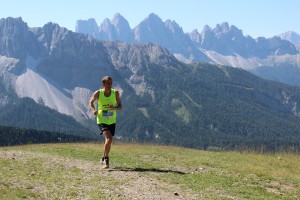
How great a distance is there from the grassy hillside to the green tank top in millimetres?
2288

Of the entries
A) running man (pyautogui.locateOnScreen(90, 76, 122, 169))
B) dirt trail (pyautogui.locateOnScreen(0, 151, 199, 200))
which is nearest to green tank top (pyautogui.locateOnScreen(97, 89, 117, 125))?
running man (pyautogui.locateOnScreen(90, 76, 122, 169))

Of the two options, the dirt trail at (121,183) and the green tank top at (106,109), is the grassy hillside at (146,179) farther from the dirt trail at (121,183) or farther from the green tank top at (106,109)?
the green tank top at (106,109)

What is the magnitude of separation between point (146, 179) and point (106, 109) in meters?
4.10

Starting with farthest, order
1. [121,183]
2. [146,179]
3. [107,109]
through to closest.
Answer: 1. [107,109]
2. [146,179]
3. [121,183]

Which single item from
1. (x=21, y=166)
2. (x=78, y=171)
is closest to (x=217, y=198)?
(x=78, y=171)

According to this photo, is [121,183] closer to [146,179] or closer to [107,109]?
[146,179]

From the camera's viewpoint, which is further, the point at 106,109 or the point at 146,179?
the point at 106,109

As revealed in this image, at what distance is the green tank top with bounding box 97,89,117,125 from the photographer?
18.7 meters

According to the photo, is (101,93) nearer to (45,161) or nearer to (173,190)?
(45,161)

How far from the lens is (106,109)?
1869cm

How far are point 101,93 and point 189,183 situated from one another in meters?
6.03

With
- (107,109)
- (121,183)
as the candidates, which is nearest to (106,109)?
(107,109)

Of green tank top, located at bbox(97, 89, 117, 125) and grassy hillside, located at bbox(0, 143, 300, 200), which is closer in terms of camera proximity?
grassy hillside, located at bbox(0, 143, 300, 200)

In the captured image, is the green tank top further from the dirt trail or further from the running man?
the dirt trail
